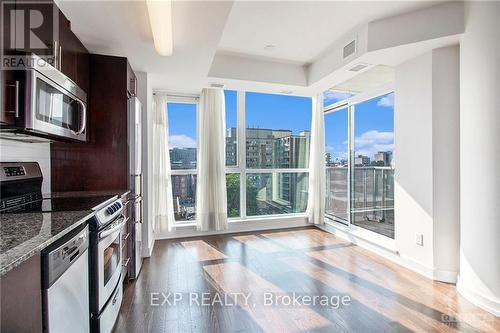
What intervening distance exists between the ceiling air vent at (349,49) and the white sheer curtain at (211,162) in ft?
6.84

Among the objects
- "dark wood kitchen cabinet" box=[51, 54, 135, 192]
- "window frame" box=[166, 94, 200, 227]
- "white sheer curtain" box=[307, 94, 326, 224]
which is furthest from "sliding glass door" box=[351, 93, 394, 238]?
"dark wood kitchen cabinet" box=[51, 54, 135, 192]

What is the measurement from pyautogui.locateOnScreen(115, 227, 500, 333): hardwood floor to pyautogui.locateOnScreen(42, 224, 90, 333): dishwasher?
28.6 inches

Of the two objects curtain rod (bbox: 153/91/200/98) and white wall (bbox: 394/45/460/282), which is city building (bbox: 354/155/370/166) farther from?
curtain rod (bbox: 153/91/200/98)

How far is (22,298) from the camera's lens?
37.5 inches

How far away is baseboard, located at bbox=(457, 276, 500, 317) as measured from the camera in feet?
7.31

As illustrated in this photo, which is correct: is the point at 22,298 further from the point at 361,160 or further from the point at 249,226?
the point at 361,160

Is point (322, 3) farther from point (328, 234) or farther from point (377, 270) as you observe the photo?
point (328, 234)

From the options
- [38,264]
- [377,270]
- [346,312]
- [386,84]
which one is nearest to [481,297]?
[377,270]

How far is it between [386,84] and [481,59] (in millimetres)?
1266

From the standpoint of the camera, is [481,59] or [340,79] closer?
[481,59]

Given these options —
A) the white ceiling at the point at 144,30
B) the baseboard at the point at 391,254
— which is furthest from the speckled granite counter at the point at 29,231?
the baseboard at the point at 391,254

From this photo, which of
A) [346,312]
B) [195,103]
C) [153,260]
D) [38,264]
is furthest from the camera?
[195,103]

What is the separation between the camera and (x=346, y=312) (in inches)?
88.0

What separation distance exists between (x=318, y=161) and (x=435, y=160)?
2.30 metres
